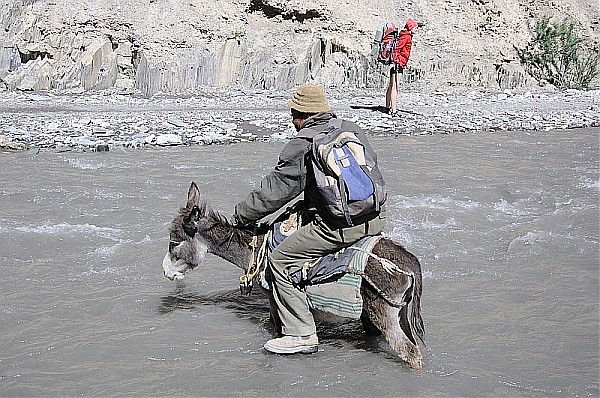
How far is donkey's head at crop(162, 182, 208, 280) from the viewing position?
6.80 m

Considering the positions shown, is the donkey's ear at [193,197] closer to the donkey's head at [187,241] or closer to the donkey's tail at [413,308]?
the donkey's head at [187,241]

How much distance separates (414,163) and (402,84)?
11203mm

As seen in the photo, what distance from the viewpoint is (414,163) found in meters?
14.2

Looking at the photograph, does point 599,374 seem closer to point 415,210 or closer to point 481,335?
point 481,335

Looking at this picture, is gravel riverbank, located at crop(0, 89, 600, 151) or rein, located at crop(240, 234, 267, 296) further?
gravel riverbank, located at crop(0, 89, 600, 151)

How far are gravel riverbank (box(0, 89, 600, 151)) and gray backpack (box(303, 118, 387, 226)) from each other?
958cm

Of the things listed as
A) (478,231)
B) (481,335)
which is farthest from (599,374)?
(478,231)

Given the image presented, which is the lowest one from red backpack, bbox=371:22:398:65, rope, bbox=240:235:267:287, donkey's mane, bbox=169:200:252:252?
rope, bbox=240:235:267:287

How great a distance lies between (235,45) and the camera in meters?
24.9

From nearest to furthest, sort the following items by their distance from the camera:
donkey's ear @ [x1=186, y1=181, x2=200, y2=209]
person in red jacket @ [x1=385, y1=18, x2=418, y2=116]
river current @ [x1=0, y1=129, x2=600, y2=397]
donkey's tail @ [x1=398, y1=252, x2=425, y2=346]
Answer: donkey's tail @ [x1=398, y1=252, x2=425, y2=346], river current @ [x1=0, y1=129, x2=600, y2=397], donkey's ear @ [x1=186, y1=181, x2=200, y2=209], person in red jacket @ [x1=385, y1=18, x2=418, y2=116]

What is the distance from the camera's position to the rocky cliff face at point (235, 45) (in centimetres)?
2348

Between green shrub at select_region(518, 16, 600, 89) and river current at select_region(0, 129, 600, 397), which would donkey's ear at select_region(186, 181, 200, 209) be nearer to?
river current at select_region(0, 129, 600, 397)

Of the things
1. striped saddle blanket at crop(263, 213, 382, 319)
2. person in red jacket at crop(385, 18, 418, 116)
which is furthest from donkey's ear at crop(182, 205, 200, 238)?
person in red jacket at crop(385, 18, 418, 116)

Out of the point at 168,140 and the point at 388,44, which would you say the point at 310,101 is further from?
the point at 388,44
